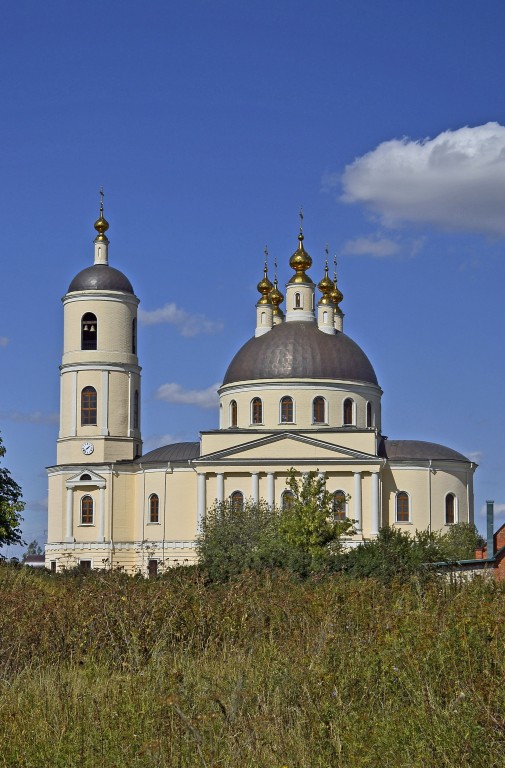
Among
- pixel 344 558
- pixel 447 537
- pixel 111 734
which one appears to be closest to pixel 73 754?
pixel 111 734

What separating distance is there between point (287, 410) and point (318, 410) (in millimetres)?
1540

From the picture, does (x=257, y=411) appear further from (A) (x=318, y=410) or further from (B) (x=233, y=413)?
(A) (x=318, y=410)

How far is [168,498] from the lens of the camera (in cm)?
6412

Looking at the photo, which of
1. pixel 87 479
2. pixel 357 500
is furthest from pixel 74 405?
pixel 357 500

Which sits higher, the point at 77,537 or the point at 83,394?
the point at 83,394

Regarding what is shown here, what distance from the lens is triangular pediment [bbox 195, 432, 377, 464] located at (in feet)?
203

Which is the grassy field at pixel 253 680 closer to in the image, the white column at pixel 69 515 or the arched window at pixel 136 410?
the white column at pixel 69 515

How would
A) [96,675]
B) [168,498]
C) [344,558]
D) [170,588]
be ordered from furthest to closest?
1. [168,498]
2. [344,558]
3. [170,588]
4. [96,675]

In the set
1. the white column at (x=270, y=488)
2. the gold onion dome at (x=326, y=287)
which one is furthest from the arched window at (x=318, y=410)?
the gold onion dome at (x=326, y=287)

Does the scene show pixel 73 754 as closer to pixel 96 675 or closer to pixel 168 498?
pixel 96 675

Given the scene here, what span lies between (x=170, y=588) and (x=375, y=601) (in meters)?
2.27

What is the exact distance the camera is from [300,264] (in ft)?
230

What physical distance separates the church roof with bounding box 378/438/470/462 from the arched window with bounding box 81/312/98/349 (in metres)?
15.4

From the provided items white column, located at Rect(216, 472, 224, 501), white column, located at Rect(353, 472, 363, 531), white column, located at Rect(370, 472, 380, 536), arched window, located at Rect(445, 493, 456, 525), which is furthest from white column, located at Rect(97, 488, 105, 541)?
arched window, located at Rect(445, 493, 456, 525)
